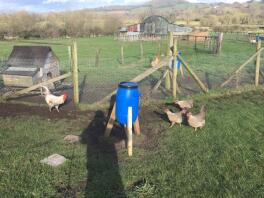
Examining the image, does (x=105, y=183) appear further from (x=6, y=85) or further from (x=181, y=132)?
(x=6, y=85)

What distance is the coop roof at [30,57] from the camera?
11.8 meters

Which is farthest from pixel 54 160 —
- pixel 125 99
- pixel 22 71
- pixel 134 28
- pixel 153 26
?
pixel 134 28

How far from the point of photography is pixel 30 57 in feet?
39.0

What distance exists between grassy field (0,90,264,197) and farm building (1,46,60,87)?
3396mm

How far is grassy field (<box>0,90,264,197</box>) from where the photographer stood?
4852 mm

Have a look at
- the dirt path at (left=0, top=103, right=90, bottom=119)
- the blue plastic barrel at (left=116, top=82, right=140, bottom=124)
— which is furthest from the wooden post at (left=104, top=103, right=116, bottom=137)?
Answer: the dirt path at (left=0, top=103, right=90, bottom=119)

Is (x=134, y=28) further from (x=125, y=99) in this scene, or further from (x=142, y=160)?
(x=142, y=160)

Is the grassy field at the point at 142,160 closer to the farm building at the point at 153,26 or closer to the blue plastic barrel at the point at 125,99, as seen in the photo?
the blue plastic barrel at the point at 125,99

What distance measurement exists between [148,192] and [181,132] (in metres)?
2.93

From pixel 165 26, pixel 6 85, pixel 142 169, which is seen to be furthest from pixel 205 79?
pixel 165 26

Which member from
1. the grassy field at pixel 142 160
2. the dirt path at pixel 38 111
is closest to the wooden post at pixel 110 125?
the grassy field at pixel 142 160

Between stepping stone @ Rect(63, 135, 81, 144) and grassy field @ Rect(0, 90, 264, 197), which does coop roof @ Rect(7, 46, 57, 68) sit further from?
stepping stone @ Rect(63, 135, 81, 144)

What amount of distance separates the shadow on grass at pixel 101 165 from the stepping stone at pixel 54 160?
49 cm

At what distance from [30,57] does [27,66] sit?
0.38m
